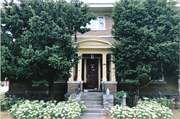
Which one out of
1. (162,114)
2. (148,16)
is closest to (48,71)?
(162,114)

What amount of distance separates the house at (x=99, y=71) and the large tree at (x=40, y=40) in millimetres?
1844

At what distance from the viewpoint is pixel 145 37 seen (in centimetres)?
752

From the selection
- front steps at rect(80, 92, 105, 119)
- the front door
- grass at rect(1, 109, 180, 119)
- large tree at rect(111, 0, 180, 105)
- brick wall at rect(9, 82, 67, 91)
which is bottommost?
grass at rect(1, 109, 180, 119)

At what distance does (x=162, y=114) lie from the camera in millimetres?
5738

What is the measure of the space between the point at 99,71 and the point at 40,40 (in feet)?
19.3

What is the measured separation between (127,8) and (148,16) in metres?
1.36

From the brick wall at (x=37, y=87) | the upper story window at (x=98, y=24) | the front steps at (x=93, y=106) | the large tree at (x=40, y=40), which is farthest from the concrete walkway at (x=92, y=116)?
the upper story window at (x=98, y=24)

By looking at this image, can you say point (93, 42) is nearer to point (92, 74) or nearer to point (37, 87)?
point (92, 74)

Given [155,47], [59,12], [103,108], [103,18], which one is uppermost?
[103,18]

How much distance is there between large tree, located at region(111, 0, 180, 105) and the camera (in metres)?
7.54

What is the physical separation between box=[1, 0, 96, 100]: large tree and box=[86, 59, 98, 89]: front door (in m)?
3.70

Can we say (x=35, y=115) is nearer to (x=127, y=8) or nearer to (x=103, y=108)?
(x=103, y=108)

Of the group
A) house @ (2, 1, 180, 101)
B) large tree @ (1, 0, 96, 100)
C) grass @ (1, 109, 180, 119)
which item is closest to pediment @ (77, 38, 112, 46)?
house @ (2, 1, 180, 101)

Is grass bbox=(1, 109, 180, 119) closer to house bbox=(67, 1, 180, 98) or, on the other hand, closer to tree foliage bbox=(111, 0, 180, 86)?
house bbox=(67, 1, 180, 98)
